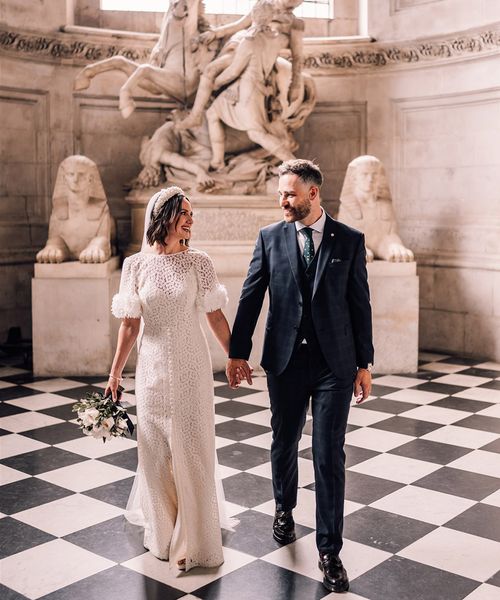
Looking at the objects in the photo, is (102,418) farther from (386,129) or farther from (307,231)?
(386,129)

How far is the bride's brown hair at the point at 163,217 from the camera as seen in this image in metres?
3.42

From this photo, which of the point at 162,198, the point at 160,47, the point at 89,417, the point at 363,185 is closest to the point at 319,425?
the point at 89,417

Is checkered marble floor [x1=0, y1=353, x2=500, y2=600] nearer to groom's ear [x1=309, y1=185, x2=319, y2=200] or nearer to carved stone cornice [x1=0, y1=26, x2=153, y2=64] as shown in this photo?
groom's ear [x1=309, y1=185, x2=319, y2=200]

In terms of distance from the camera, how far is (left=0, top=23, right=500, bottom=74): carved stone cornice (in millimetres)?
8188

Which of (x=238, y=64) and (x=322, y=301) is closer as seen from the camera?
(x=322, y=301)

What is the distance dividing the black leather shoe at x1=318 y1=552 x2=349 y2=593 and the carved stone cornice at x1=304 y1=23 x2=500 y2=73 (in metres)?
6.04

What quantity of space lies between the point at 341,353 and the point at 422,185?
18.9 ft

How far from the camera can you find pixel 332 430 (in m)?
3.26

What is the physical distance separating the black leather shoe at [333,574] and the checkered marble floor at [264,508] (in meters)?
0.04

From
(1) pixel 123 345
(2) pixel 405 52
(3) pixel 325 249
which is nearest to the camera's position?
(3) pixel 325 249

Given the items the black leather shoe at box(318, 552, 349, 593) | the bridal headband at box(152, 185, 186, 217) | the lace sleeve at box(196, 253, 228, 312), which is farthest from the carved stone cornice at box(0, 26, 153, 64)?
the black leather shoe at box(318, 552, 349, 593)

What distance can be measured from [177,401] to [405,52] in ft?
20.6

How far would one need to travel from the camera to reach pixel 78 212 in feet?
24.6

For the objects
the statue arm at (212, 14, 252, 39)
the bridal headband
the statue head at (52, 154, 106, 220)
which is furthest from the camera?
the statue arm at (212, 14, 252, 39)
